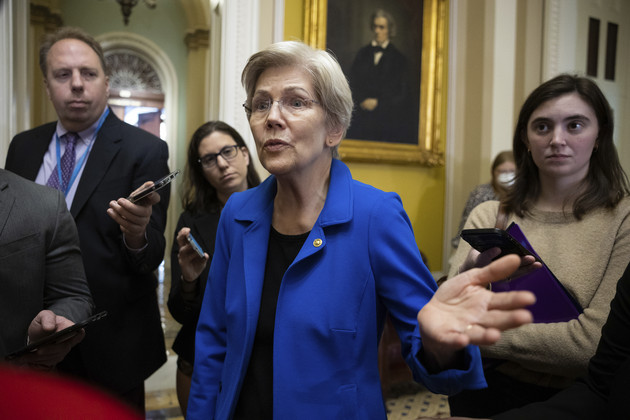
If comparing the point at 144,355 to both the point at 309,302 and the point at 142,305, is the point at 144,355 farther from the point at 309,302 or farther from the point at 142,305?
the point at 309,302

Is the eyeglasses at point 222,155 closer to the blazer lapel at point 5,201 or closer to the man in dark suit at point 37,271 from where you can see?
the man in dark suit at point 37,271

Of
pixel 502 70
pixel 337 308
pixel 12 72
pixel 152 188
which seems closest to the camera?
pixel 337 308

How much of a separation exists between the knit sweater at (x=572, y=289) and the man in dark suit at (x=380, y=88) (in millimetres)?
3487

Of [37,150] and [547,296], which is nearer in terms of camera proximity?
[547,296]

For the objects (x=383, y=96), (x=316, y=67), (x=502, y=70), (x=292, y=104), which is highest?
(x=502, y=70)

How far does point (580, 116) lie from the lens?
177 cm

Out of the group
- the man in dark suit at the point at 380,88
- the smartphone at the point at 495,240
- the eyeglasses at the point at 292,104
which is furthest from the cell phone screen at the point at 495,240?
the man in dark suit at the point at 380,88

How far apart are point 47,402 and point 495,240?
110 centimetres

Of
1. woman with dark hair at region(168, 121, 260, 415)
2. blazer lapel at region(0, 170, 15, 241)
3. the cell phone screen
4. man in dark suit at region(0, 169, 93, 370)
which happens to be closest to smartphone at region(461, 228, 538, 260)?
the cell phone screen

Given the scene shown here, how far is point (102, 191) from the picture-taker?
216cm

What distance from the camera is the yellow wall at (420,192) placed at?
17.2ft

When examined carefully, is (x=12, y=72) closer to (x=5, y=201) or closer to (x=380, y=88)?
(x=5, y=201)

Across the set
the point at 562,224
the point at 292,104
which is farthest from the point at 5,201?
the point at 562,224

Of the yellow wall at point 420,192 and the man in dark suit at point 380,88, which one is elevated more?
the man in dark suit at point 380,88
